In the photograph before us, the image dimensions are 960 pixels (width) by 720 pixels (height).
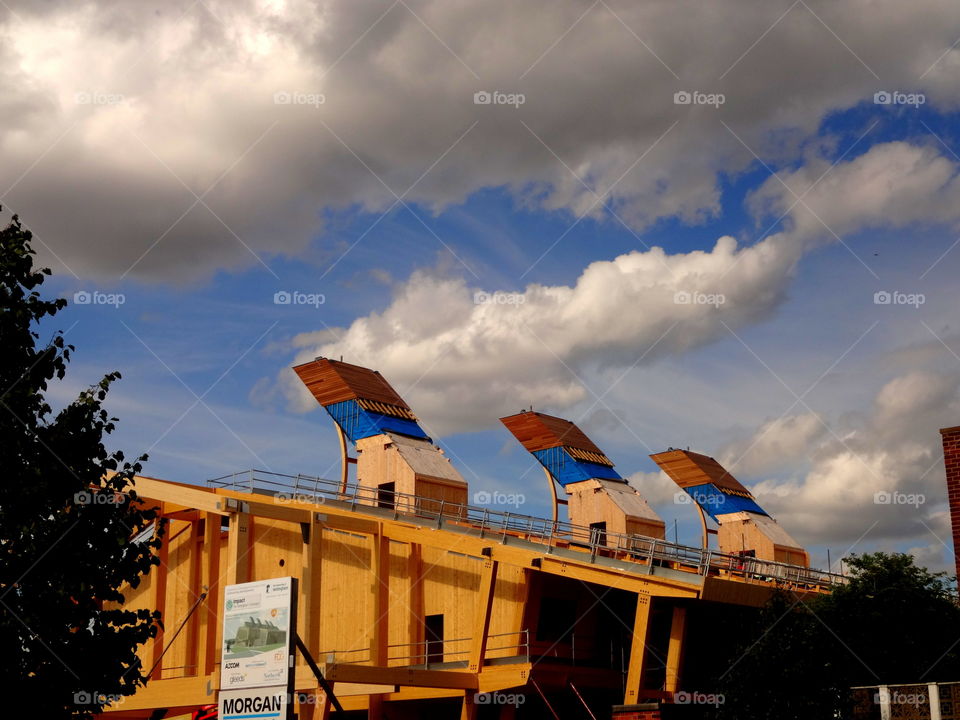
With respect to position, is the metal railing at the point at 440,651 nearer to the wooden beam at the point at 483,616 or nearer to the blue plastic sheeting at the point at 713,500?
the wooden beam at the point at 483,616

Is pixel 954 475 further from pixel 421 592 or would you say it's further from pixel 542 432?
pixel 542 432

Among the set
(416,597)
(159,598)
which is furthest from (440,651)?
(159,598)

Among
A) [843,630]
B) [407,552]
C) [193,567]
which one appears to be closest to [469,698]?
[407,552]

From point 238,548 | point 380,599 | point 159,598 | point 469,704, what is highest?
point 238,548

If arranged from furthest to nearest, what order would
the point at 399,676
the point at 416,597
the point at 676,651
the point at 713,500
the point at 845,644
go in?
1. the point at 713,500
2. the point at 416,597
3. the point at 676,651
4. the point at 399,676
5. the point at 845,644

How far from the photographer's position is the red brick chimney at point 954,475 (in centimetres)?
2455

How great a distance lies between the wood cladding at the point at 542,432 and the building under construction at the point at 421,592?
3.44m

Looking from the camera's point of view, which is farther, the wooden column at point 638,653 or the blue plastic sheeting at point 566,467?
the blue plastic sheeting at point 566,467

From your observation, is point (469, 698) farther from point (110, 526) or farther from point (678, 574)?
point (110, 526)

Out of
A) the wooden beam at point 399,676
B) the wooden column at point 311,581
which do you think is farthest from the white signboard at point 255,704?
the wooden column at point 311,581

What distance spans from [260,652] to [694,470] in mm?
36466

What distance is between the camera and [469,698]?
31172mm

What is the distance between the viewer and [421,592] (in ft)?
116

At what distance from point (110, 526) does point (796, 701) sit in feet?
46.0
